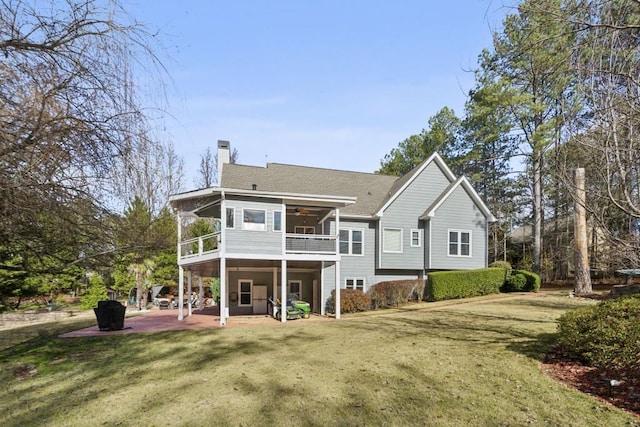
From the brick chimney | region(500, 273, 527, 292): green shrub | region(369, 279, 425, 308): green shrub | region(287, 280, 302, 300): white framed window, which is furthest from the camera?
region(500, 273, 527, 292): green shrub

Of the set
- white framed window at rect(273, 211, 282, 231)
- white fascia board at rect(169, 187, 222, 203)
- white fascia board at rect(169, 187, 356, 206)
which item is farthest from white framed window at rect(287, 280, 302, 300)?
white fascia board at rect(169, 187, 222, 203)

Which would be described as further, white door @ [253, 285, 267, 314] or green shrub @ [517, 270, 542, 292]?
green shrub @ [517, 270, 542, 292]

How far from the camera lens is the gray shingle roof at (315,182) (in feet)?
69.3

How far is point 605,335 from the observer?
7.11 m

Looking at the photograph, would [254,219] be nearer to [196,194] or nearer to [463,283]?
[196,194]

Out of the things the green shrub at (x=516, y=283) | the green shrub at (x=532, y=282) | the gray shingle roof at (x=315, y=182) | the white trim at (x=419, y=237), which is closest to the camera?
the gray shingle roof at (x=315, y=182)

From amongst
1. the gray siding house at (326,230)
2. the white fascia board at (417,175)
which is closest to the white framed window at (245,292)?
the gray siding house at (326,230)

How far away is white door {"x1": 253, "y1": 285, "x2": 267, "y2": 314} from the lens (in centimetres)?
2081

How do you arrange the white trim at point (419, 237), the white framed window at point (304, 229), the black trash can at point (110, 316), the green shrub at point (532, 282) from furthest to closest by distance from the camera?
1. the green shrub at point (532, 282)
2. the white trim at point (419, 237)
3. the white framed window at point (304, 229)
4. the black trash can at point (110, 316)

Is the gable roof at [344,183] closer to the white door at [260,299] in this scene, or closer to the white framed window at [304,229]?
the white framed window at [304,229]

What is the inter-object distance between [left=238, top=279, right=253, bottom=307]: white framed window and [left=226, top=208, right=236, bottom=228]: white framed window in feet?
15.9

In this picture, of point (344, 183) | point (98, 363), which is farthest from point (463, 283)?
point (98, 363)

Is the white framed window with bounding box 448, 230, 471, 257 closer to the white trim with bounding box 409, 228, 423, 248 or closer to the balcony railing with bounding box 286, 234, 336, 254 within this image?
the white trim with bounding box 409, 228, 423, 248

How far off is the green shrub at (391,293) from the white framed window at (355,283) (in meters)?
0.80
